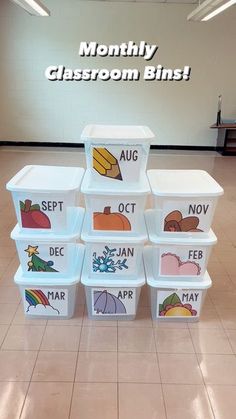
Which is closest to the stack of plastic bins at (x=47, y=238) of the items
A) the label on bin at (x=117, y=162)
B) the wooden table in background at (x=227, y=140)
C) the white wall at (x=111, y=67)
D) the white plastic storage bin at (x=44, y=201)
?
the white plastic storage bin at (x=44, y=201)

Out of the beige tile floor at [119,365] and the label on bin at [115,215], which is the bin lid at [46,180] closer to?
the label on bin at [115,215]

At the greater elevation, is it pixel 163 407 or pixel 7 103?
pixel 7 103

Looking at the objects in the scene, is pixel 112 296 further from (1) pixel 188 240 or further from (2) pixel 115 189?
(2) pixel 115 189

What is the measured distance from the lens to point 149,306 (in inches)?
108

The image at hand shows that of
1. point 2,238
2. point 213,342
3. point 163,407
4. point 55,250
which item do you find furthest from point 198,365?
point 2,238

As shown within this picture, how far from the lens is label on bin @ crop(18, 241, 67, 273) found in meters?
2.36

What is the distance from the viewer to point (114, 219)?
2330 millimetres

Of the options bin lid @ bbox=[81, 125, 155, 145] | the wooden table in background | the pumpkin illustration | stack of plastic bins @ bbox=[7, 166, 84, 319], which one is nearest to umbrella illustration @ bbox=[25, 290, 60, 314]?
stack of plastic bins @ bbox=[7, 166, 84, 319]

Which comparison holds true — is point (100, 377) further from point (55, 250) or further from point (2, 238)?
point (2, 238)

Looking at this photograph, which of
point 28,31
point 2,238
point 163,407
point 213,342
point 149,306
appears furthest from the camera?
point 28,31

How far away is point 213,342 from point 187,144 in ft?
21.8

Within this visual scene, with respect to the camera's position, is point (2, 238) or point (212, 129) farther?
point (212, 129)

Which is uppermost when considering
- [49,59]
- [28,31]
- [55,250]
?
[28,31]

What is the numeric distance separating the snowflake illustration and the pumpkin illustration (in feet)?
0.63
